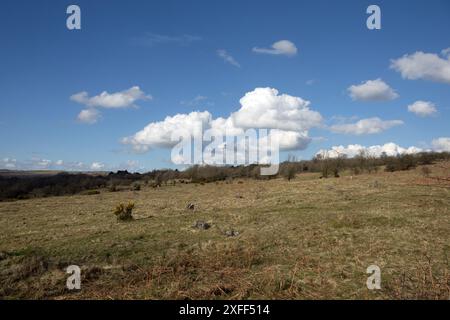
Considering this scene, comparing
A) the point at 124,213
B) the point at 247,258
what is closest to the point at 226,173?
the point at 124,213

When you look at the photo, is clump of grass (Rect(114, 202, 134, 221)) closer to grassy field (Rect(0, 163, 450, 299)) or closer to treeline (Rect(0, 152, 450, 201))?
grassy field (Rect(0, 163, 450, 299))

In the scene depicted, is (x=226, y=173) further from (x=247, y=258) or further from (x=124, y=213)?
(x=247, y=258)

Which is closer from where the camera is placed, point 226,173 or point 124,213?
point 124,213

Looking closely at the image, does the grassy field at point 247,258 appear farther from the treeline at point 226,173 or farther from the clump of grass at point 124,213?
the treeline at point 226,173

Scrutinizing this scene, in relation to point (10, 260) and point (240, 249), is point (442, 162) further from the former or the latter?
point (10, 260)

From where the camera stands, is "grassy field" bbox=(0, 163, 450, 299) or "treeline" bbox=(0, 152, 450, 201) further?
"treeline" bbox=(0, 152, 450, 201)

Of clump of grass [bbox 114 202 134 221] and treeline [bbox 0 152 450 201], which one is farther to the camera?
treeline [bbox 0 152 450 201]

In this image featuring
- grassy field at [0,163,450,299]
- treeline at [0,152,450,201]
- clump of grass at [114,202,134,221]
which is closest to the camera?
grassy field at [0,163,450,299]

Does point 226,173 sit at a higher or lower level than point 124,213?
higher

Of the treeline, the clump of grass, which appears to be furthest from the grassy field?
the treeline

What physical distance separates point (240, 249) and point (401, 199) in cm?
1241

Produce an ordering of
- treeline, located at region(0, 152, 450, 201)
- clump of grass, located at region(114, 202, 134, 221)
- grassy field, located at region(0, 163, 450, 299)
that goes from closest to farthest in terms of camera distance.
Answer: grassy field, located at region(0, 163, 450, 299) → clump of grass, located at region(114, 202, 134, 221) → treeline, located at region(0, 152, 450, 201)
